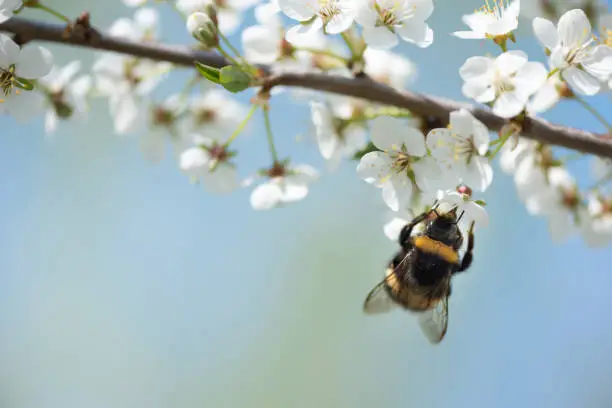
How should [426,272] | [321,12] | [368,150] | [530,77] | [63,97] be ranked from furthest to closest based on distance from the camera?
[63,97], [426,272], [368,150], [321,12], [530,77]

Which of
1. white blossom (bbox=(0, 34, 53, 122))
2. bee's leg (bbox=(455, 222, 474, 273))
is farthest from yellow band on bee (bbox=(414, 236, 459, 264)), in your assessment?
white blossom (bbox=(0, 34, 53, 122))

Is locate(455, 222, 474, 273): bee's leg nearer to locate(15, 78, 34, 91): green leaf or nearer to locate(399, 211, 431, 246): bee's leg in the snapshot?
locate(399, 211, 431, 246): bee's leg

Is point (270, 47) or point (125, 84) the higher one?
point (270, 47)

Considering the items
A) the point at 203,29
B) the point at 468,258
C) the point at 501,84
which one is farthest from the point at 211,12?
the point at 468,258

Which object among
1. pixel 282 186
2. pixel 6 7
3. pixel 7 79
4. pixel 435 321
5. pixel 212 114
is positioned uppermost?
pixel 6 7

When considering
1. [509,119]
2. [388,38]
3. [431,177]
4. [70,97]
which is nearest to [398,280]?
[431,177]

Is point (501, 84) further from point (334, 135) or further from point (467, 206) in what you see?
point (334, 135)

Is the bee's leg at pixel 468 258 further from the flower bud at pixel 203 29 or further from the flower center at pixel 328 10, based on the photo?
the flower bud at pixel 203 29
